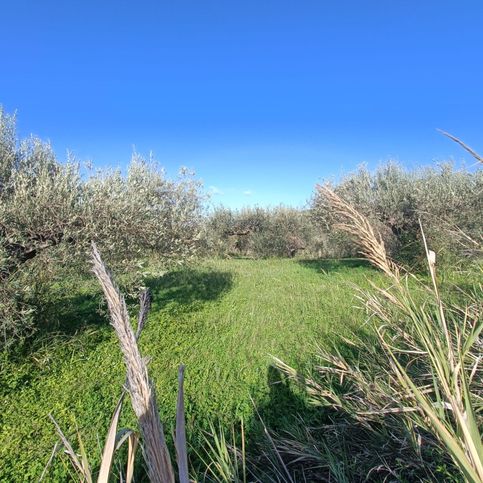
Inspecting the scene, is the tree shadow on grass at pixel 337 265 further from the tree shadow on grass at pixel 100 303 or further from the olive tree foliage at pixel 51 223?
the olive tree foliage at pixel 51 223

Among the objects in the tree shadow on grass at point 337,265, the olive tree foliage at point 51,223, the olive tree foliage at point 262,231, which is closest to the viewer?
the olive tree foliage at point 51,223

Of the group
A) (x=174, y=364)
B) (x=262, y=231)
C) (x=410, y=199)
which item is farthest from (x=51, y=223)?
(x=262, y=231)

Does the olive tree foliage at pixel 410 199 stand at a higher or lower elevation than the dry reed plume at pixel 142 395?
higher

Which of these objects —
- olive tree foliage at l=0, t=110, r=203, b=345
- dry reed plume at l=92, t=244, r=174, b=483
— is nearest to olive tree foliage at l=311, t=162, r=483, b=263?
olive tree foliage at l=0, t=110, r=203, b=345

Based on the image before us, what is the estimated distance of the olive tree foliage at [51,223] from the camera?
543 cm

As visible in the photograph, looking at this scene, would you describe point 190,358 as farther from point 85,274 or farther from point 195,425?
point 85,274

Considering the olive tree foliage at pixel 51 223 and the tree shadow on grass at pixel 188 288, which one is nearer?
the olive tree foliage at pixel 51 223

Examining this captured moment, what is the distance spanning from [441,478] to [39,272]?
615cm

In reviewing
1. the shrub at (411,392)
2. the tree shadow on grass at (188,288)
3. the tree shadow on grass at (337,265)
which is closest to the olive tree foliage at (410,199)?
the tree shadow on grass at (337,265)

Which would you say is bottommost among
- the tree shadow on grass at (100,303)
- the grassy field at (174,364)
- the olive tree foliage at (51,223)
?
the grassy field at (174,364)

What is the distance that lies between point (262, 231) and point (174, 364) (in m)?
21.7

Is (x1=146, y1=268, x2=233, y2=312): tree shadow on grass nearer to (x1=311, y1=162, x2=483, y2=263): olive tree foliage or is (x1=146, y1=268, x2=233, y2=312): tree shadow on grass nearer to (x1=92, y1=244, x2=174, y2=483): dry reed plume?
(x1=311, y1=162, x2=483, y2=263): olive tree foliage

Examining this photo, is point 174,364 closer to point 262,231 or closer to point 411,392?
point 411,392

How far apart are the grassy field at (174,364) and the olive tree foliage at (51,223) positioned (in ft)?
3.02
